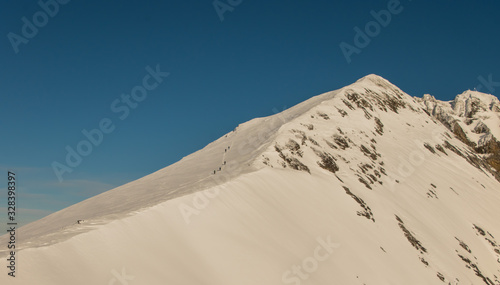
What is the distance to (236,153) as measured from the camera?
34000mm

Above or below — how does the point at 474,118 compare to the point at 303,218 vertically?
above

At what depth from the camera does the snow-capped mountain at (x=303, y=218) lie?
43.5ft

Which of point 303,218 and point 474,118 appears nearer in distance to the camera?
point 303,218

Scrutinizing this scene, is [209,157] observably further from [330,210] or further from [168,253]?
[168,253]

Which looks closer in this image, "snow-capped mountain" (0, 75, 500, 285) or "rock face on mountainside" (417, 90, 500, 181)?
"snow-capped mountain" (0, 75, 500, 285)

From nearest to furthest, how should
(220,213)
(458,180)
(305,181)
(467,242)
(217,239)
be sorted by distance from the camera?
(217,239)
(220,213)
(305,181)
(467,242)
(458,180)

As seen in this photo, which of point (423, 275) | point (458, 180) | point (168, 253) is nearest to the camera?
point (168, 253)

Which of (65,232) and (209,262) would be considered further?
(209,262)

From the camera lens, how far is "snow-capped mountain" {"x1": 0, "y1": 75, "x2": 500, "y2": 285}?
523 inches

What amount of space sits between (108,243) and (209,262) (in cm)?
365

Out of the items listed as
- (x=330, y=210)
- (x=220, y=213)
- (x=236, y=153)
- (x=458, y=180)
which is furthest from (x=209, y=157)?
(x=458, y=180)

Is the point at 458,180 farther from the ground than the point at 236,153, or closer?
closer

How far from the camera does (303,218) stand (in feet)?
70.8

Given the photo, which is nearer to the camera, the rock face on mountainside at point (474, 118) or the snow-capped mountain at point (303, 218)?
the snow-capped mountain at point (303, 218)
